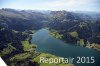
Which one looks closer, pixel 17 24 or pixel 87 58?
pixel 87 58

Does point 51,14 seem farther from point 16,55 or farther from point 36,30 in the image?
point 16,55

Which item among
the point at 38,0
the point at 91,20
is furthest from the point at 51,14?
the point at 91,20

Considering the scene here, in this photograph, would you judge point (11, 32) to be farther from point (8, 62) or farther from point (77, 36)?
point (77, 36)

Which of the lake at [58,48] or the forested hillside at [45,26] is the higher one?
the forested hillside at [45,26]

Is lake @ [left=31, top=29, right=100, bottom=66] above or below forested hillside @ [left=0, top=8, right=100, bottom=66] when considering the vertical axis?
below

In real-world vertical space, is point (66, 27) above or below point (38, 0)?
below

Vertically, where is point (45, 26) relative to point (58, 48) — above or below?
above

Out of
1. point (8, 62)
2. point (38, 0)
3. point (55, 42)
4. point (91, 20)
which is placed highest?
point (38, 0)
